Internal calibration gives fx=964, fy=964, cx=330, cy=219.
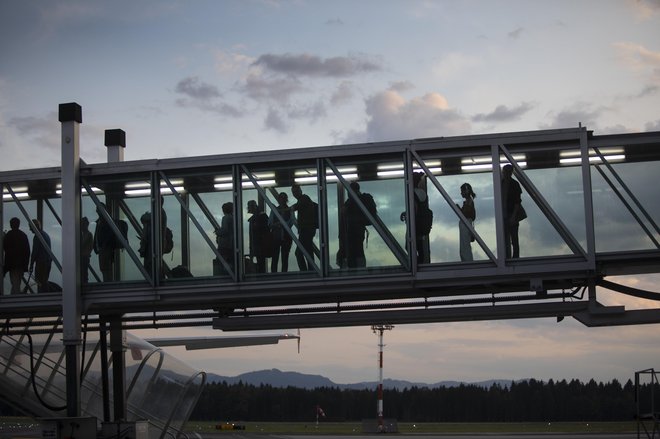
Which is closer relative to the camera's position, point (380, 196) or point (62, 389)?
point (380, 196)

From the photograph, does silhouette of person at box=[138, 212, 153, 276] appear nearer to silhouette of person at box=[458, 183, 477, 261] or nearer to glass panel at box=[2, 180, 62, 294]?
glass panel at box=[2, 180, 62, 294]

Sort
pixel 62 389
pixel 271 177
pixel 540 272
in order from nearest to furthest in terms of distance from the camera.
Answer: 1. pixel 540 272
2. pixel 271 177
3. pixel 62 389

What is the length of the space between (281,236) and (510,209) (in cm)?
526

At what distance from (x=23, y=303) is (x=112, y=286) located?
2.38 meters

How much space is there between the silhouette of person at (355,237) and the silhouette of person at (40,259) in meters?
7.57

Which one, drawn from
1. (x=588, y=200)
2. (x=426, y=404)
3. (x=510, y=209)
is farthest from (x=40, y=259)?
(x=426, y=404)

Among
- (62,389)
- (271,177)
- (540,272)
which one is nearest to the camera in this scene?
(540,272)

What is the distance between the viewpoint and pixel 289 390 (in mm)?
137000

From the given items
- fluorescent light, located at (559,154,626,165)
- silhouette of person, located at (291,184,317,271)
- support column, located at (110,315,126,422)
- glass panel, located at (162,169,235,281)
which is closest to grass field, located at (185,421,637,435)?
support column, located at (110,315,126,422)

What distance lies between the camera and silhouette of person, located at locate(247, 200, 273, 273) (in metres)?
22.4

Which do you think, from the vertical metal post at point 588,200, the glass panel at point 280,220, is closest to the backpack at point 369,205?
the glass panel at point 280,220

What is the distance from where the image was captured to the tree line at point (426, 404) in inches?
4906

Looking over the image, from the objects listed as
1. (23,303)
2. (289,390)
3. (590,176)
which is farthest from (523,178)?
(289,390)

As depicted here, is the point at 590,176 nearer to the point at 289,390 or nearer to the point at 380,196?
the point at 380,196
